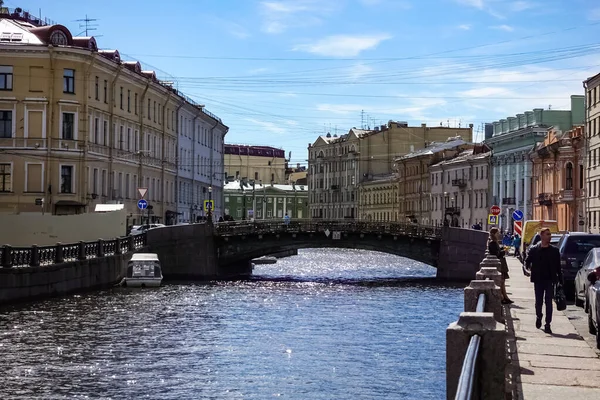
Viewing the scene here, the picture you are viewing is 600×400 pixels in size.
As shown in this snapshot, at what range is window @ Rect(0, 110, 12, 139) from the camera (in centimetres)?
6206

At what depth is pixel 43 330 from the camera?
97.3 ft

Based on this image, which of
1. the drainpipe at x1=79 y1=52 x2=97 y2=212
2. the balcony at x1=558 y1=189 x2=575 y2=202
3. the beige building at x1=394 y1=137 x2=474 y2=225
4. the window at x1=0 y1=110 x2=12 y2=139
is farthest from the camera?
the beige building at x1=394 y1=137 x2=474 y2=225

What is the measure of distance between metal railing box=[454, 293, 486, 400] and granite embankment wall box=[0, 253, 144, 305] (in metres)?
31.1

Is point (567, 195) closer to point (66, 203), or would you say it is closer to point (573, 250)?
point (66, 203)

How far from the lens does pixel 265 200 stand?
A: 166500 mm

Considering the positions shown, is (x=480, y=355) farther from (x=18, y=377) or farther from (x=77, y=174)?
(x=77, y=174)

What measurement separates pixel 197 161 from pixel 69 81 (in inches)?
1221

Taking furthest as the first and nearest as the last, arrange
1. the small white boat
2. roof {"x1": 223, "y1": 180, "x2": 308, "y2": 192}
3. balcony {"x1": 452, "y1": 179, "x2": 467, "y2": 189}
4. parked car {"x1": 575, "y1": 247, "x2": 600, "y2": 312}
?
roof {"x1": 223, "y1": 180, "x2": 308, "y2": 192} < balcony {"x1": 452, "y1": 179, "x2": 467, "y2": 189} < the small white boat < parked car {"x1": 575, "y1": 247, "x2": 600, "y2": 312}

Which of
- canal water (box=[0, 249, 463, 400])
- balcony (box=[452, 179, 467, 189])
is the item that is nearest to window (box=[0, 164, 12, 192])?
canal water (box=[0, 249, 463, 400])

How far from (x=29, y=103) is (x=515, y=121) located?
1991 inches

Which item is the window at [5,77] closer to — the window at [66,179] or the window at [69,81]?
the window at [69,81]

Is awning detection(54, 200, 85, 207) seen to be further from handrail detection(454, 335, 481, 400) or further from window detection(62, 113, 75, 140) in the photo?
handrail detection(454, 335, 481, 400)

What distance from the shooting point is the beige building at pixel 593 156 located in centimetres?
7525

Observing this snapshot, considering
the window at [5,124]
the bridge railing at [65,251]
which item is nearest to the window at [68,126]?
the window at [5,124]
